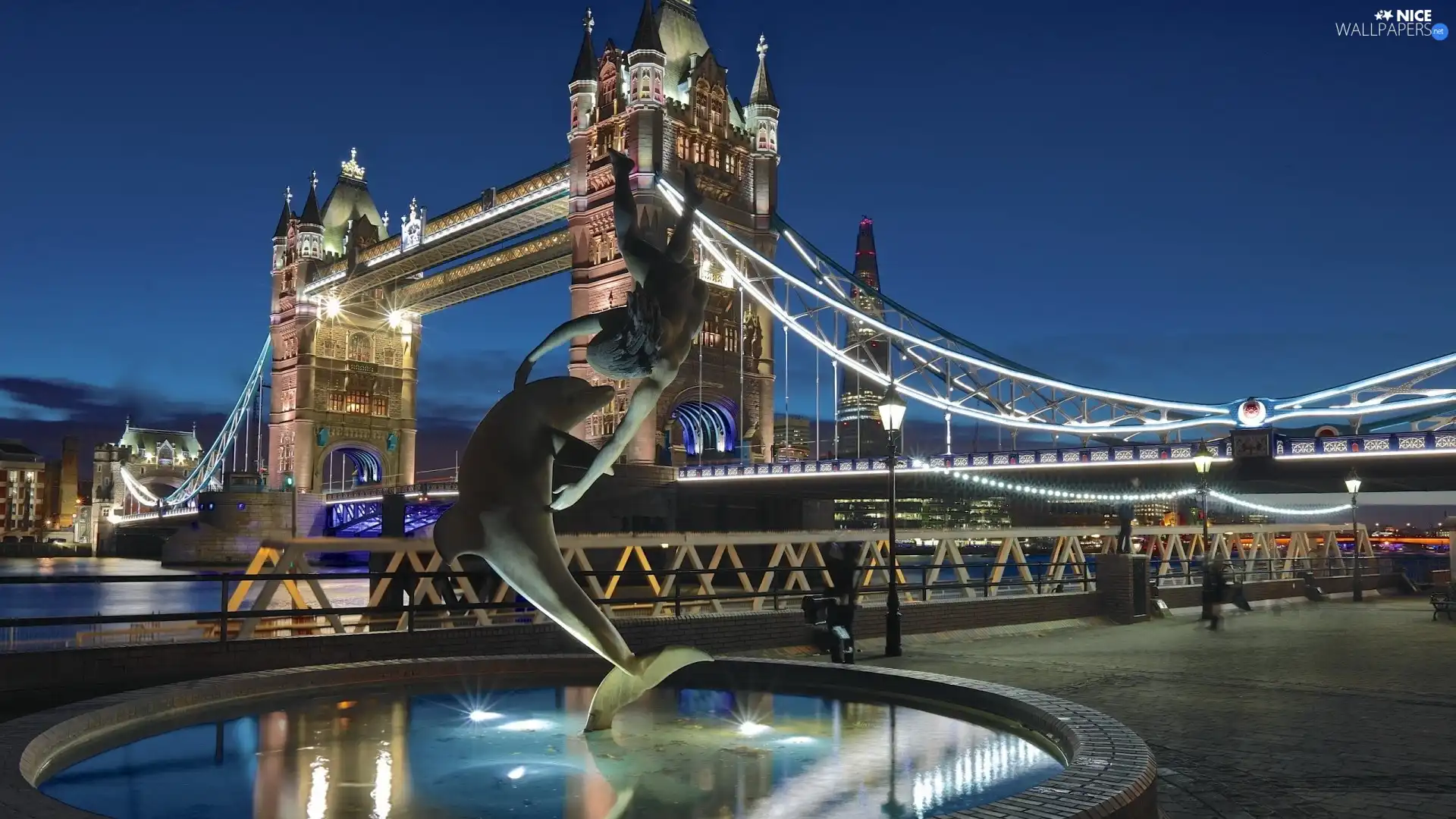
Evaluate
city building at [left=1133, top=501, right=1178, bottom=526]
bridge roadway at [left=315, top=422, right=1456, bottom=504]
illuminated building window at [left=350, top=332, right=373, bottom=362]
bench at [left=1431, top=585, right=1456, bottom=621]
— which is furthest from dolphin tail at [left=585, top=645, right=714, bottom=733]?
illuminated building window at [left=350, top=332, right=373, bottom=362]

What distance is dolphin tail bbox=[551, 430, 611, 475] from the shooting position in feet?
25.9

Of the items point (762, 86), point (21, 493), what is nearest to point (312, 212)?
point (762, 86)

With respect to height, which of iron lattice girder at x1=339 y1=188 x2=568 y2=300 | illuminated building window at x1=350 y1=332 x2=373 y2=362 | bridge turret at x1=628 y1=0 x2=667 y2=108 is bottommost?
illuminated building window at x1=350 y1=332 x2=373 y2=362

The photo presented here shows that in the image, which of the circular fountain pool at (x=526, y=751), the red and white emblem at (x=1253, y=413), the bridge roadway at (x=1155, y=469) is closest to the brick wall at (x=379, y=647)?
the circular fountain pool at (x=526, y=751)

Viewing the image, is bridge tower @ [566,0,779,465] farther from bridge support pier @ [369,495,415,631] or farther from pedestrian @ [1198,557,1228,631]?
bridge support pier @ [369,495,415,631]

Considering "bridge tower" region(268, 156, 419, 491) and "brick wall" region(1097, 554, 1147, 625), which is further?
"bridge tower" region(268, 156, 419, 491)

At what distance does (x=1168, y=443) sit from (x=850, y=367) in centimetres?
1695

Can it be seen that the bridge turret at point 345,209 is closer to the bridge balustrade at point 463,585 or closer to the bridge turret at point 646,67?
the bridge turret at point 646,67

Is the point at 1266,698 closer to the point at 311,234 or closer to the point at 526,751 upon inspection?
the point at 526,751

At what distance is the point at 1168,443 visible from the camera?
130 feet

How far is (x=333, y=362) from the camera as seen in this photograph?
87188 mm

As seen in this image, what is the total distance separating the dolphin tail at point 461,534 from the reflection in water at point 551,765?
125 centimetres

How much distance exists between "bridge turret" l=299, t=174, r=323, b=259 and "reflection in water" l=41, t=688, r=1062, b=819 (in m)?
86.1

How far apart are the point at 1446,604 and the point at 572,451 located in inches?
743
